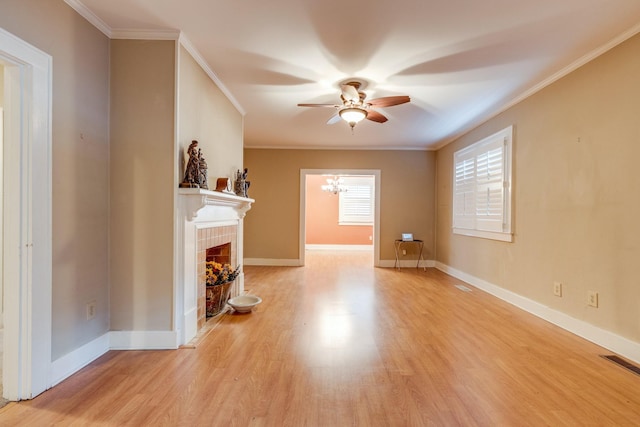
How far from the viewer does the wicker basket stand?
3294 mm

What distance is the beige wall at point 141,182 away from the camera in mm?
2465

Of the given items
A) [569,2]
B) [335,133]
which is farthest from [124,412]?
[335,133]

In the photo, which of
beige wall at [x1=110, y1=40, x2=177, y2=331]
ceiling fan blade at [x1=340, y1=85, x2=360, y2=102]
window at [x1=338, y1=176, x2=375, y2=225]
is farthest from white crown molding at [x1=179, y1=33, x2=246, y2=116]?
window at [x1=338, y1=176, x2=375, y2=225]

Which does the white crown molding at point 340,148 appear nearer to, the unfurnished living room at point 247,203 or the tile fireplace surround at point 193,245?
the unfurnished living room at point 247,203

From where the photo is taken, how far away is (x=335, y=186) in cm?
959

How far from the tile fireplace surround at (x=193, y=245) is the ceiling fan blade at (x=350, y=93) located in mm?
1541

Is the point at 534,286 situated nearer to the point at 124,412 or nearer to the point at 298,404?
the point at 298,404

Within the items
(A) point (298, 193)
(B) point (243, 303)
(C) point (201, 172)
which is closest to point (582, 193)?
(C) point (201, 172)

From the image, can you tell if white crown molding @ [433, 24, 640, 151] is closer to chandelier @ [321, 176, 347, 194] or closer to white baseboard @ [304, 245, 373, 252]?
chandelier @ [321, 176, 347, 194]

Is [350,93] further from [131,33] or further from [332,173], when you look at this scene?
[332,173]

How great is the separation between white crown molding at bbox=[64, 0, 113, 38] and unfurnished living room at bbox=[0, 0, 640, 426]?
1cm

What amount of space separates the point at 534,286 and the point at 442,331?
1.35 meters

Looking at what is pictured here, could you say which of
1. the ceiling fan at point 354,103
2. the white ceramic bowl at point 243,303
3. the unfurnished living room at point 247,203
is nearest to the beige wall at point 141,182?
the unfurnished living room at point 247,203

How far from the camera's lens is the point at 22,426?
1.59m
